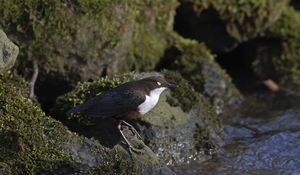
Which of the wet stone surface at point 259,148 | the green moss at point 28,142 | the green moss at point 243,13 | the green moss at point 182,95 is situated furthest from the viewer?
the green moss at point 243,13

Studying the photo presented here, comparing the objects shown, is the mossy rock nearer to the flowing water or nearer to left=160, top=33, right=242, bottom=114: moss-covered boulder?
left=160, top=33, right=242, bottom=114: moss-covered boulder

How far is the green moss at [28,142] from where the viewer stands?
5121 millimetres

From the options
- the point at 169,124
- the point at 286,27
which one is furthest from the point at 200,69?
the point at 169,124

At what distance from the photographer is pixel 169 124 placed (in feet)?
21.0

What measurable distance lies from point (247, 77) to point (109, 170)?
466 centimetres

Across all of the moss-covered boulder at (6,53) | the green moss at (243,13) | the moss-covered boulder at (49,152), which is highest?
the green moss at (243,13)

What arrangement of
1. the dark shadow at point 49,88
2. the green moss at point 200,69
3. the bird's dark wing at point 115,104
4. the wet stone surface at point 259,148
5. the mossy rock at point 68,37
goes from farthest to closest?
the green moss at point 200,69 → the dark shadow at point 49,88 → the mossy rock at point 68,37 → the wet stone surface at point 259,148 → the bird's dark wing at point 115,104

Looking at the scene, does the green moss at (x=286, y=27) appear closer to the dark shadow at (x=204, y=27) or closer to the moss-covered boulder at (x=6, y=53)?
the dark shadow at (x=204, y=27)

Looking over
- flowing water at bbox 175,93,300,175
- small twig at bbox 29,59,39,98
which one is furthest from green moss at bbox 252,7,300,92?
small twig at bbox 29,59,39,98

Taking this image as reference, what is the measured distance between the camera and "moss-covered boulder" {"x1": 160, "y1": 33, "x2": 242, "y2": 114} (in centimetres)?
817

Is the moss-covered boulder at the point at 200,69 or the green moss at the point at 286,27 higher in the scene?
the green moss at the point at 286,27

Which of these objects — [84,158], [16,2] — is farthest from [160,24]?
[84,158]

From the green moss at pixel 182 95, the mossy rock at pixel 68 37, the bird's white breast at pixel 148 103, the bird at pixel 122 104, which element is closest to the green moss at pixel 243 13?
the mossy rock at pixel 68 37

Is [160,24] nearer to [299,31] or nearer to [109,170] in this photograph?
[299,31]
